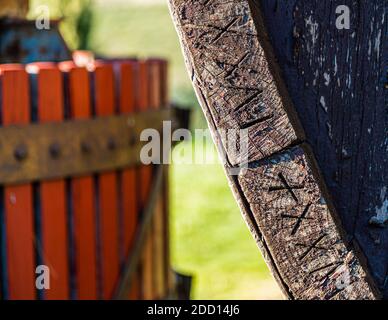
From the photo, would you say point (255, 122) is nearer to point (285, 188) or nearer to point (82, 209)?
point (285, 188)

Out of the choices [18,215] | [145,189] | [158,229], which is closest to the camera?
[18,215]

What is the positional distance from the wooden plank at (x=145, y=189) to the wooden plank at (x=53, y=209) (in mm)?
542

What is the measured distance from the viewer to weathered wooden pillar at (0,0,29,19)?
160 inches

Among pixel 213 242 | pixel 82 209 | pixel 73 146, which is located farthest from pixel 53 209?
pixel 213 242

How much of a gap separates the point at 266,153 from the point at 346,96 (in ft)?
0.71

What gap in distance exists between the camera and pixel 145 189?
12.1 ft

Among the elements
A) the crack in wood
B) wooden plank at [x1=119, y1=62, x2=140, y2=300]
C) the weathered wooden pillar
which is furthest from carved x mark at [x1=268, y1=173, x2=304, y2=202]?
the weathered wooden pillar

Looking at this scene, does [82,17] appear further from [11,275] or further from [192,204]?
[11,275]

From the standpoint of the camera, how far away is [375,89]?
144 cm

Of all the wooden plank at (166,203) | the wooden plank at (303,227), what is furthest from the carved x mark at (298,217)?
the wooden plank at (166,203)

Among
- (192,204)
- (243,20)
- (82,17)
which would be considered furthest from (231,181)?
(82,17)

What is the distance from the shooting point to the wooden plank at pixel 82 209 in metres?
3.16
